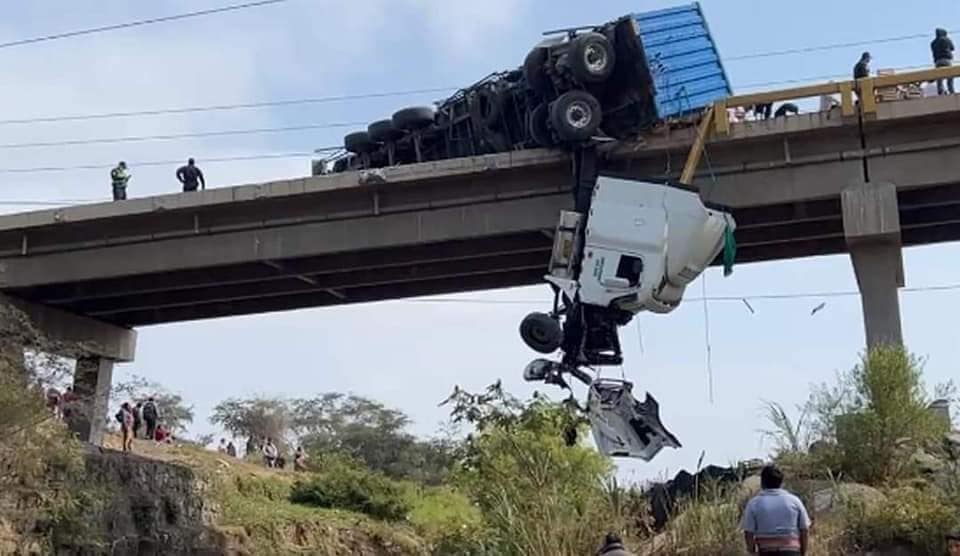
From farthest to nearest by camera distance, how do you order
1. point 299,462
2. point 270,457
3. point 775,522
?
point 299,462, point 270,457, point 775,522

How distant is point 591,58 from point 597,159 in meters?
2.08

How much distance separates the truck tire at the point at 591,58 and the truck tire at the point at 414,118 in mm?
4483

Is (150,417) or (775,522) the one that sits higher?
(150,417)

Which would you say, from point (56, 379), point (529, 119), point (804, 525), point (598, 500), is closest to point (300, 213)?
point (529, 119)

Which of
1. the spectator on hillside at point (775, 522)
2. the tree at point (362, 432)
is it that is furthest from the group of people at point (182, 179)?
the tree at point (362, 432)

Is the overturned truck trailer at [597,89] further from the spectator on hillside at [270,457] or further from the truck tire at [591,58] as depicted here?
the spectator on hillside at [270,457]

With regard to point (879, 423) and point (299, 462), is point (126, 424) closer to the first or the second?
point (299, 462)

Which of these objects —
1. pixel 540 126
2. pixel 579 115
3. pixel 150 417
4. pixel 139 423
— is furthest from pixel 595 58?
pixel 150 417

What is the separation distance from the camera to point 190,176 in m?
28.0

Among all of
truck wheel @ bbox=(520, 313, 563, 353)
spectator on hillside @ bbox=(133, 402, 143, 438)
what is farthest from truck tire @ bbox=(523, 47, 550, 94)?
spectator on hillside @ bbox=(133, 402, 143, 438)

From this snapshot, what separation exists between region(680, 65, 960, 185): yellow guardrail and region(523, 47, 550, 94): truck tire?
306 centimetres

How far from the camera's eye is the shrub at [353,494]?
29109mm

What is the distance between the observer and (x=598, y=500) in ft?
45.8

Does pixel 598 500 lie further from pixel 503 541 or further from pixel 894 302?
pixel 894 302
